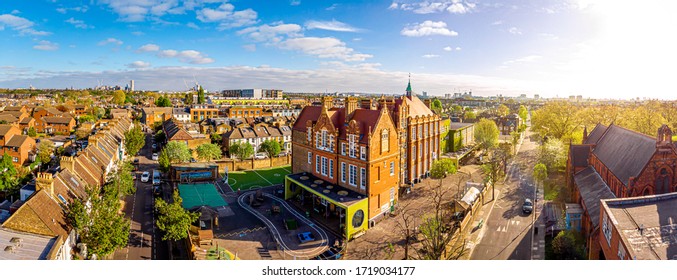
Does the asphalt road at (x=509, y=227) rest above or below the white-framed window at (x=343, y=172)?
below

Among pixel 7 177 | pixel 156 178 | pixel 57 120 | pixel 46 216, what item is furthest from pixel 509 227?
pixel 57 120

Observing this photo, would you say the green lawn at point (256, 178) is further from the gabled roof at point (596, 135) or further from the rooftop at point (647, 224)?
the gabled roof at point (596, 135)

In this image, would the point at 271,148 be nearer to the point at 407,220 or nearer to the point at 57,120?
the point at 407,220

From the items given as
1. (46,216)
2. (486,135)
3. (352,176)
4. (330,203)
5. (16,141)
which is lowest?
(330,203)

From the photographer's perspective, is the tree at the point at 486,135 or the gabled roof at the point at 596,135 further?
the tree at the point at 486,135

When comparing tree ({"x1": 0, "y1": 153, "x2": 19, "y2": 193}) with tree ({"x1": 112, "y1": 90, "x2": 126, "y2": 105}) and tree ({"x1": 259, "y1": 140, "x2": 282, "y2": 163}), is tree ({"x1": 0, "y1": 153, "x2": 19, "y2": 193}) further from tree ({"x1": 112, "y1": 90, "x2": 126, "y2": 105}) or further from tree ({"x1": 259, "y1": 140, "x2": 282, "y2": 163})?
tree ({"x1": 112, "y1": 90, "x2": 126, "y2": 105})

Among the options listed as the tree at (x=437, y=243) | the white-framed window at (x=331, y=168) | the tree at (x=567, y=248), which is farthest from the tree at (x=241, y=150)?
the tree at (x=567, y=248)

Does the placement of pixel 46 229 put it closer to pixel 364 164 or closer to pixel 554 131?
pixel 364 164
